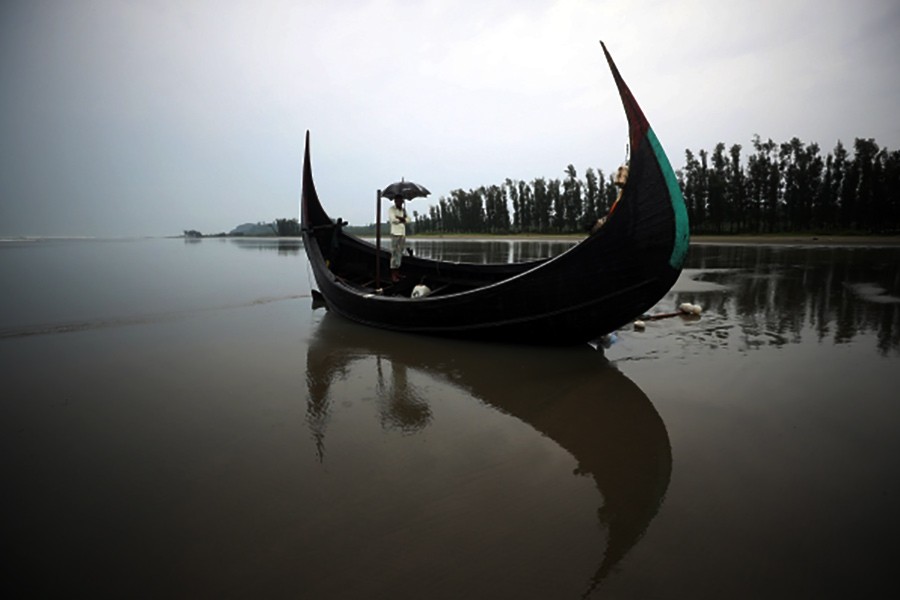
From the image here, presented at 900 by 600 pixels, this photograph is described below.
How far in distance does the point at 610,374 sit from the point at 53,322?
9607mm

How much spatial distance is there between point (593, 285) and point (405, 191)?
14.7 ft

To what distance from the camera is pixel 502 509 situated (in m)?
2.48

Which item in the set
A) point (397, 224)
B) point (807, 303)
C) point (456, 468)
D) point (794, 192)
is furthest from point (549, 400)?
point (794, 192)

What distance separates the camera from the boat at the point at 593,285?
14.8 ft

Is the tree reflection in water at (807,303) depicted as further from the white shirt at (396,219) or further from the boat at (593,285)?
the white shirt at (396,219)

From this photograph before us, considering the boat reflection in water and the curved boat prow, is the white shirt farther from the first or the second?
the curved boat prow

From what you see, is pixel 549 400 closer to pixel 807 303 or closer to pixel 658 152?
pixel 658 152

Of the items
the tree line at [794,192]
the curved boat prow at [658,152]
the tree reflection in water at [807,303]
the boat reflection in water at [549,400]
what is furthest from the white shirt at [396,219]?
the tree line at [794,192]

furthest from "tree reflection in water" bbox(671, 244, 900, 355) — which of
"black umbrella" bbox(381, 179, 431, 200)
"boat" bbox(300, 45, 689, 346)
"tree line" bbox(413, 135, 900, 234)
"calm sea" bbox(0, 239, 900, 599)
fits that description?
"tree line" bbox(413, 135, 900, 234)

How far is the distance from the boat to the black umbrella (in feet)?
6.52

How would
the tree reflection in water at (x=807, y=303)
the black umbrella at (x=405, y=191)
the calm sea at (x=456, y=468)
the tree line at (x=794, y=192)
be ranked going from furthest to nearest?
1. the tree line at (x=794, y=192)
2. the black umbrella at (x=405, y=191)
3. the tree reflection in water at (x=807, y=303)
4. the calm sea at (x=456, y=468)

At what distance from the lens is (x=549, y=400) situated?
418cm

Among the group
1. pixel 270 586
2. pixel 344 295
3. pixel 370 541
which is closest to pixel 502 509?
pixel 370 541

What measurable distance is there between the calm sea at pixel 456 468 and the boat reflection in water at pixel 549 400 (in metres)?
0.02
